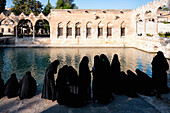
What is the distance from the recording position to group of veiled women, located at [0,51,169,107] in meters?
4.75

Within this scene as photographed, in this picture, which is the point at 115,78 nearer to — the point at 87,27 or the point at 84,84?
the point at 84,84

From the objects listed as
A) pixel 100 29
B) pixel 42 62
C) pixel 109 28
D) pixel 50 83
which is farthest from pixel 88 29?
pixel 50 83

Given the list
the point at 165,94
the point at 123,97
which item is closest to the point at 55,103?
the point at 123,97

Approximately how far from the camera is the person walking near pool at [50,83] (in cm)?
488

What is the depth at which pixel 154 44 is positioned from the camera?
18.0 meters

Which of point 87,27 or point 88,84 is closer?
point 88,84

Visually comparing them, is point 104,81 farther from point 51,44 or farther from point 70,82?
point 51,44

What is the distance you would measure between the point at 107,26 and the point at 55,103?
23.7 m

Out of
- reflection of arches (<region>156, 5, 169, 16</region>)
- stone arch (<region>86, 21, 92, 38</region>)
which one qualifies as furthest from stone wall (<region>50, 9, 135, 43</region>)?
reflection of arches (<region>156, 5, 169, 16</region>)

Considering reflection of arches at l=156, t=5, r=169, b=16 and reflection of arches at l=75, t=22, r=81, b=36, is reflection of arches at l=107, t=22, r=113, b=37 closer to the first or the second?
reflection of arches at l=75, t=22, r=81, b=36

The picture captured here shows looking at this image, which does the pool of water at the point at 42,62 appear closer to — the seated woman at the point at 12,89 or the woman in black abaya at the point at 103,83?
the seated woman at the point at 12,89

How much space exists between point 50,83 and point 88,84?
3.82ft

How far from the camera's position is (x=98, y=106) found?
4734mm

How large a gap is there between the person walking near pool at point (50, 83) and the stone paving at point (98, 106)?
0.68 feet
